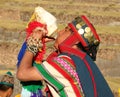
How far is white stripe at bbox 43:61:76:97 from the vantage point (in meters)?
2.62

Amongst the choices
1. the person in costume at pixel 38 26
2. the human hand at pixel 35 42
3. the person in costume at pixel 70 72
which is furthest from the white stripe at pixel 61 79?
the person in costume at pixel 38 26

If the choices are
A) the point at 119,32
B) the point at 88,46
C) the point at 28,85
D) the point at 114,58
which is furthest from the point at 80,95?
the point at 119,32

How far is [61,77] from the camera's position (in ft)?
8.63

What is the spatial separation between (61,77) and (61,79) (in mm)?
12

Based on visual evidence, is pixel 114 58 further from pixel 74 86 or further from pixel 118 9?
pixel 74 86

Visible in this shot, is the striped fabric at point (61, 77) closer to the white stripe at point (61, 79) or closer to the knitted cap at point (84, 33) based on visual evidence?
the white stripe at point (61, 79)

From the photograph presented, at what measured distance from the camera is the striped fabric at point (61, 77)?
8.61 ft

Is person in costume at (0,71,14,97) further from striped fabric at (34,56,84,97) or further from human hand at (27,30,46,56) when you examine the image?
striped fabric at (34,56,84,97)

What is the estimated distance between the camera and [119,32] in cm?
1870

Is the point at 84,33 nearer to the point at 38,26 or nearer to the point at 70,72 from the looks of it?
the point at 70,72

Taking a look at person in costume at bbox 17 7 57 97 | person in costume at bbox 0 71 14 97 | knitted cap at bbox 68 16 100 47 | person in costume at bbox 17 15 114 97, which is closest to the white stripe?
person in costume at bbox 17 15 114 97

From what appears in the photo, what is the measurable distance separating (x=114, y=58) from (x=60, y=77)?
1340cm

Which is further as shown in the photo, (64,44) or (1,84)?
(1,84)

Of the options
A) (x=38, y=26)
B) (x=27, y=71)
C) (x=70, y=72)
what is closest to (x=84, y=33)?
(x=70, y=72)
